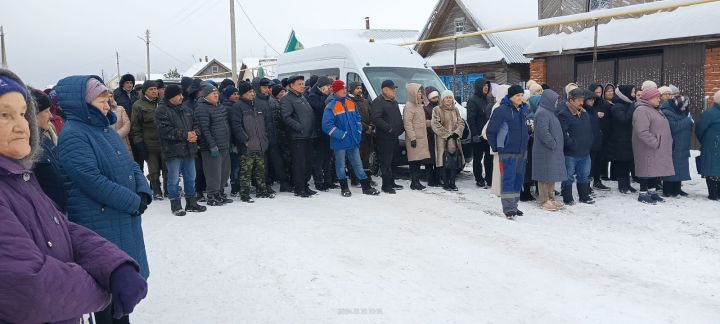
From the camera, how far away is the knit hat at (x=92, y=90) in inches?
128

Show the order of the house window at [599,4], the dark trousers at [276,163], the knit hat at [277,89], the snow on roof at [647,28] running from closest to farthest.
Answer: the dark trousers at [276,163] → the knit hat at [277,89] → the snow on roof at [647,28] → the house window at [599,4]

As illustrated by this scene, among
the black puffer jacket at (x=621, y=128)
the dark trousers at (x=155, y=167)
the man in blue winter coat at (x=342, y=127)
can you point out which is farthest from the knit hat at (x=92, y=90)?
the black puffer jacket at (x=621, y=128)

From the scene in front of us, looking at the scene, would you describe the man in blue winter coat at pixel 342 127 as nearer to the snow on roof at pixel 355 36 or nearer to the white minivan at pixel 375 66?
the white minivan at pixel 375 66

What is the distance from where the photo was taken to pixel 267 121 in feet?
27.6

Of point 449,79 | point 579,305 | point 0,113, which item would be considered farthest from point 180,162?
point 449,79

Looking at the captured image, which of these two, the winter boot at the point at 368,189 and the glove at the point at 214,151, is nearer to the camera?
the glove at the point at 214,151

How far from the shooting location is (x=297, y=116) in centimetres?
833

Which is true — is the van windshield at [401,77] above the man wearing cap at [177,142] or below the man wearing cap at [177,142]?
above

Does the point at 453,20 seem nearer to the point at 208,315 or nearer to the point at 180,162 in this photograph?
the point at 180,162

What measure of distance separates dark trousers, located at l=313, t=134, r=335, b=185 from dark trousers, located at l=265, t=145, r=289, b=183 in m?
0.51

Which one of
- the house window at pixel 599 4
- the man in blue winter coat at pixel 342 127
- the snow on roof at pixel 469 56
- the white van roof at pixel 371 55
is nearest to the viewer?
the man in blue winter coat at pixel 342 127

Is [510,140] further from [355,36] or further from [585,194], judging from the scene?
[355,36]

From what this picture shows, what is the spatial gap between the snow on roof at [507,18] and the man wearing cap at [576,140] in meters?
12.7

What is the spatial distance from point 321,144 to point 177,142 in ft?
7.87
